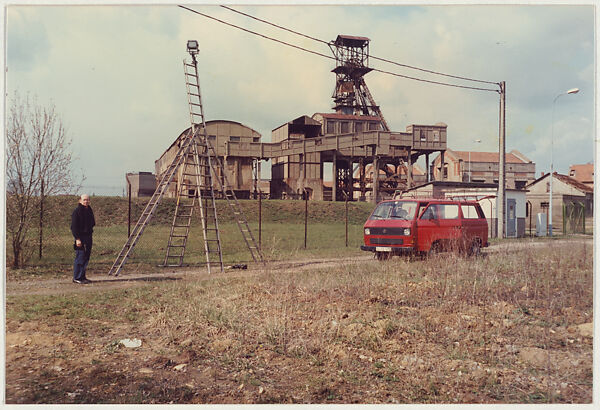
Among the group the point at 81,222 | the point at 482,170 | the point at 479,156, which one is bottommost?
the point at 81,222

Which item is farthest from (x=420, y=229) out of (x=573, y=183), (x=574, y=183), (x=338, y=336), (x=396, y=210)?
(x=574, y=183)

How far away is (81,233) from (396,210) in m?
8.69

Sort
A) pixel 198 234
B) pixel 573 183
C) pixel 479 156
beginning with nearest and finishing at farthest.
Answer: pixel 198 234, pixel 573 183, pixel 479 156

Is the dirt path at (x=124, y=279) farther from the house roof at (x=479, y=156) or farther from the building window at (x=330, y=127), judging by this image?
the house roof at (x=479, y=156)

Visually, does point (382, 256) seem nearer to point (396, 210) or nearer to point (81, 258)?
point (396, 210)

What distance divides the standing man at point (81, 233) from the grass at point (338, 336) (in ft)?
4.64

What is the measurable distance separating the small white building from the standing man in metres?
17.7

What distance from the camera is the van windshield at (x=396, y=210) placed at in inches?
559

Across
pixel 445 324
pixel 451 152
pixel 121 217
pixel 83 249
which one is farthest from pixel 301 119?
pixel 445 324

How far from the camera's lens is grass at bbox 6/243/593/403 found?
512 centimetres

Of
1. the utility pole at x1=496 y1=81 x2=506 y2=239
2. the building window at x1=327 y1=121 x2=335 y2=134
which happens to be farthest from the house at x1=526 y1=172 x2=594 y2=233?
the utility pole at x1=496 y1=81 x2=506 y2=239

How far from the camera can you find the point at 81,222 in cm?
1052

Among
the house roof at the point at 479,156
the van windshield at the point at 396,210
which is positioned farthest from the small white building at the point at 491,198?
the house roof at the point at 479,156

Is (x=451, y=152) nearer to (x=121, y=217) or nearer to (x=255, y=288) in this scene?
(x=121, y=217)
